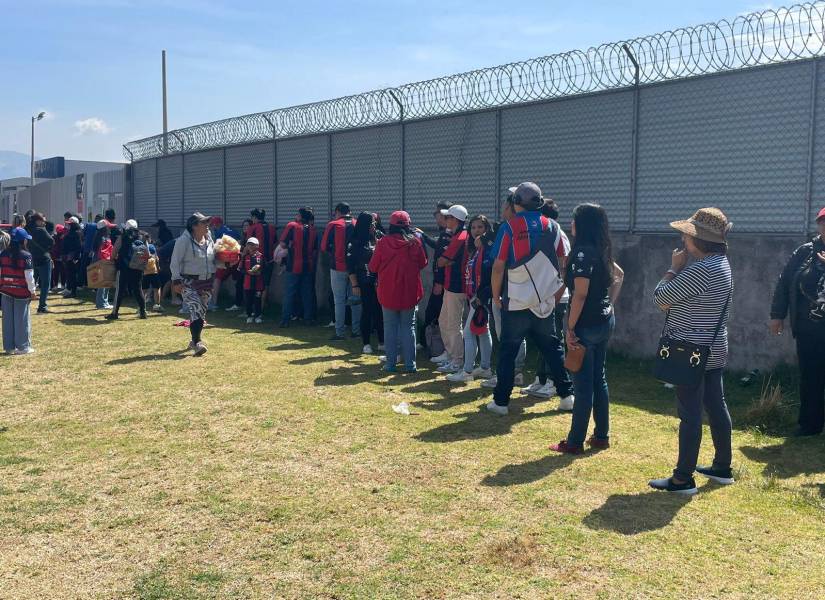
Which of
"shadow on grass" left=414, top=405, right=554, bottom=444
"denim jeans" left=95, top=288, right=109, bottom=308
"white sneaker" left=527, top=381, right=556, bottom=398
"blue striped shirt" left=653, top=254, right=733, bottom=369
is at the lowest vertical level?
"shadow on grass" left=414, top=405, right=554, bottom=444

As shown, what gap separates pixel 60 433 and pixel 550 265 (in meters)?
4.23

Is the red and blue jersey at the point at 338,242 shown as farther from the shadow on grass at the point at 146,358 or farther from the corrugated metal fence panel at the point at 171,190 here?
the corrugated metal fence panel at the point at 171,190

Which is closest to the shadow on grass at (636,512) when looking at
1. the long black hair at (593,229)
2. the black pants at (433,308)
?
the long black hair at (593,229)

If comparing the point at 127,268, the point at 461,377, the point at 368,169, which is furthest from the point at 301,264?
the point at 461,377

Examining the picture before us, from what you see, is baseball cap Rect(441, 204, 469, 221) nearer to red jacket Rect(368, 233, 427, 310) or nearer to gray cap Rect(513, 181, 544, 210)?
red jacket Rect(368, 233, 427, 310)

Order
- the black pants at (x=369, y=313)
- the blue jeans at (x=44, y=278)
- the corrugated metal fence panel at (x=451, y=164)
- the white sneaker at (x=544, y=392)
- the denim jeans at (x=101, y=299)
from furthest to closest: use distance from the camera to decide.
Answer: the denim jeans at (x=101, y=299) → the blue jeans at (x=44, y=278) → the corrugated metal fence panel at (x=451, y=164) → the black pants at (x=369, y=313) → the white sneaker at (x=544, y=392)

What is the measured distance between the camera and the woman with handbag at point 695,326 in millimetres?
4859

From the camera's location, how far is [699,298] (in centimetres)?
487

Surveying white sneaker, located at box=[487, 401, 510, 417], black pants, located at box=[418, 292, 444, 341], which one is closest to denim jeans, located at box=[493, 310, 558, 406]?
white sneaker, located at box=[487, 401, 510, 417]

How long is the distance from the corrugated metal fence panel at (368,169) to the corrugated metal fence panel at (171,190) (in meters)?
7.88

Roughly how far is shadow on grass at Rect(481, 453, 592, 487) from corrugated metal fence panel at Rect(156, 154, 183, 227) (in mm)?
18109

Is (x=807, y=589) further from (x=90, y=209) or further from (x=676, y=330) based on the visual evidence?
(x=90, y=209)

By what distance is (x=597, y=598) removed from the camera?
3648mm

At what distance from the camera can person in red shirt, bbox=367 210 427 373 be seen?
29.6 feet
